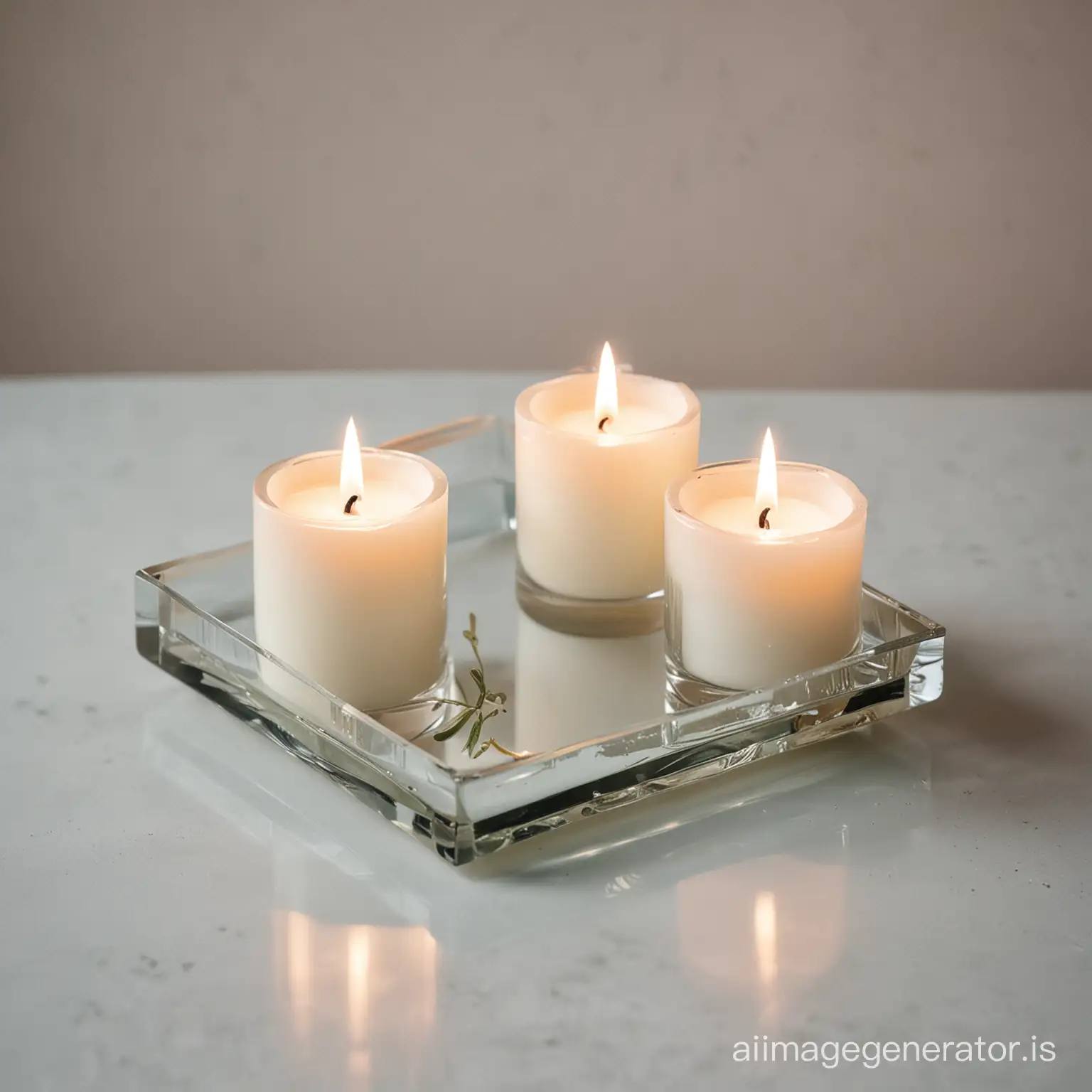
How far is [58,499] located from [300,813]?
1.41 feet

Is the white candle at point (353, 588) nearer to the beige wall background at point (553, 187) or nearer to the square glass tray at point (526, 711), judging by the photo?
the square glass tray at point (526, 711)

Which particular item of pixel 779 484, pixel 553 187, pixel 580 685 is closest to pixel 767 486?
pixel 779 484

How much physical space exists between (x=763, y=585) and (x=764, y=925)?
15cm

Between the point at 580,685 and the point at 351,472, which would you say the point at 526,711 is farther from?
the point at 351,472

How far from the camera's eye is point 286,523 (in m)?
0.66

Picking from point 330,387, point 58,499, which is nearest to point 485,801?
point 58,499

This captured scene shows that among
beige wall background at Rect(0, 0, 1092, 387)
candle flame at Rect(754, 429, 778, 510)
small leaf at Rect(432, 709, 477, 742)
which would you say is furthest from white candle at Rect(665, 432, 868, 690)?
beige wall background at Rect(0, 0, 1092, 387)

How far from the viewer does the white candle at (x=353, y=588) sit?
0.66 metres

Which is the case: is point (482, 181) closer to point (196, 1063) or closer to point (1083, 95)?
point (1083, 95)

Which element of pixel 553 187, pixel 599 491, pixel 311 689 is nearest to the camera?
pixel 311 689

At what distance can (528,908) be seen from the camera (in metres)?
0.58

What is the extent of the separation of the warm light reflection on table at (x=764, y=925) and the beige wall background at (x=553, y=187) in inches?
54.3

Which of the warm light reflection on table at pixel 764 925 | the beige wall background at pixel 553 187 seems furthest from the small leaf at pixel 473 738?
the beige wall background at pixel 553 187

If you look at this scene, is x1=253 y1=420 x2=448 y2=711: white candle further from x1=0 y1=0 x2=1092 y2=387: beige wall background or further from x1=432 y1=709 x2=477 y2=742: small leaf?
x1=0 y1=0 x2=1092 y2=387: beige wall background
